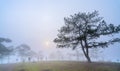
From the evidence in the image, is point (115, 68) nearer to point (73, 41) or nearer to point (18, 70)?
point (73, 41)

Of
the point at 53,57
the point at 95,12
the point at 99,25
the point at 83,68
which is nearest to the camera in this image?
the point at 83,68

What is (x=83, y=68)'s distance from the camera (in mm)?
33719

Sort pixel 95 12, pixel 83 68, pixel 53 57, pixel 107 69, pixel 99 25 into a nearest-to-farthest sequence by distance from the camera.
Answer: pixel 107 69 < pixel 83 68 < pixel 99 25 < pixel 95 12 < pixel 53 57

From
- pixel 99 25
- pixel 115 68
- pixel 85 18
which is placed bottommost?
pixel 115 68

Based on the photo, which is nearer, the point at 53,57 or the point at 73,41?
the point at 73,41

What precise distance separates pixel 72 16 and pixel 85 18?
3627mm

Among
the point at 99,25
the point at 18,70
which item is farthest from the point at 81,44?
the point at 18,70

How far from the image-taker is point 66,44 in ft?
137

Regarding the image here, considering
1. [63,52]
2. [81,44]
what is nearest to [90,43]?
[81,44]

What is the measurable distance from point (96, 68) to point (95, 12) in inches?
668

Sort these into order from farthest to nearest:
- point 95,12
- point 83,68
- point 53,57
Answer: point 53,57 < point 95,12 < point 83,68

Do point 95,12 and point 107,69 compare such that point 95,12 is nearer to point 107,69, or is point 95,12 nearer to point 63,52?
point 107,69

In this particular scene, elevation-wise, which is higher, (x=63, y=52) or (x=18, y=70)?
(x=63, y=52)

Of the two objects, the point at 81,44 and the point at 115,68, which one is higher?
the point at 81,44
